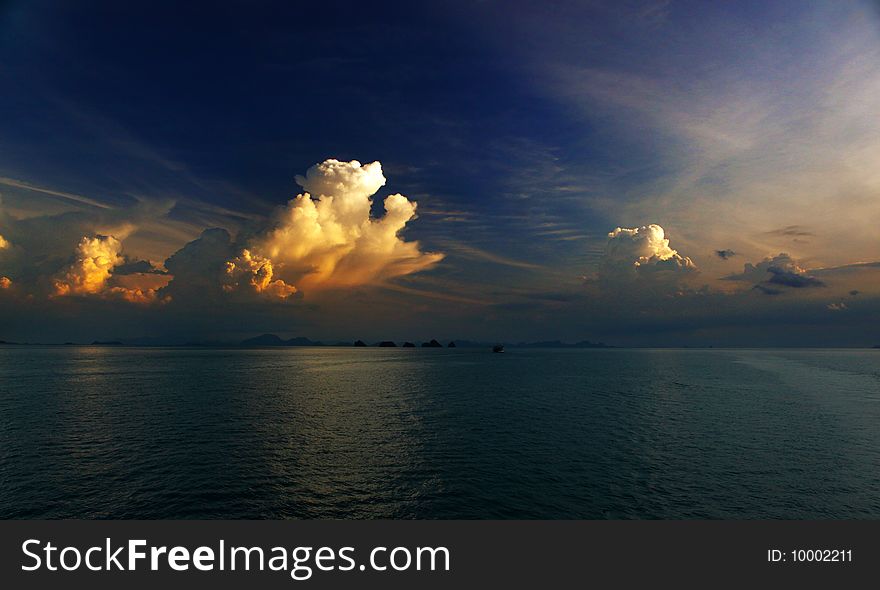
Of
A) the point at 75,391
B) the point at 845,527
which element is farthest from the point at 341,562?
the point at 75,391

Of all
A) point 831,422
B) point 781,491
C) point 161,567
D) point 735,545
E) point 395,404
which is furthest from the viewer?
point 395,404

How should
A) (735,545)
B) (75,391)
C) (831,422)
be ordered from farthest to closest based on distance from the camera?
(75,391)
(831,422)
(735,545)

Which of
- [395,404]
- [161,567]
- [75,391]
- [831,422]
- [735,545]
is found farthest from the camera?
[75,391]

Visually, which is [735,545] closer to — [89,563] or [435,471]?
[435,471]

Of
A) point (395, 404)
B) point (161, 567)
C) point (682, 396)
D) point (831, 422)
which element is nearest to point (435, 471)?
point (161, 567)

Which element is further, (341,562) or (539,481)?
(539,481)

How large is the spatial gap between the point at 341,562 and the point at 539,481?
20997 millimetres

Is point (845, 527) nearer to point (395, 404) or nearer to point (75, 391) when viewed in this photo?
point (395, 404)

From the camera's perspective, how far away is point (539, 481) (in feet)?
129

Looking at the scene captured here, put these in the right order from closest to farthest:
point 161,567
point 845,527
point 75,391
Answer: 1. point 161,567
2. point 845,527
3. point 75,391

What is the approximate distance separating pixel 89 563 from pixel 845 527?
5093 centimetres

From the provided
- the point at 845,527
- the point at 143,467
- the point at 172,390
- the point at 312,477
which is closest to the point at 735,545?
the point at 845,527

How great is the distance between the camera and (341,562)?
83.2 ft

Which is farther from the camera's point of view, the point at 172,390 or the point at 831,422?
the point at 172,390
